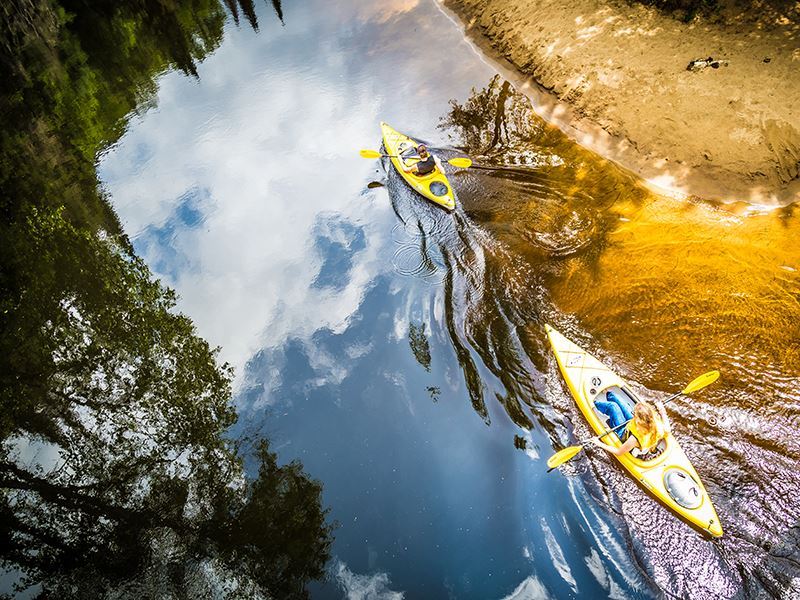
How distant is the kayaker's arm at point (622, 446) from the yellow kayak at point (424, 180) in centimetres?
602

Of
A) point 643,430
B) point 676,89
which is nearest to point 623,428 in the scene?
point 643,430

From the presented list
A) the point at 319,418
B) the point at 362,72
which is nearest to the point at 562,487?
the point at 319,418

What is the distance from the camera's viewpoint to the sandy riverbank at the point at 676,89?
1046 centimetres

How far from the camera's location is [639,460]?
24.1 feet

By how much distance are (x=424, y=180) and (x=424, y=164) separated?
37 cm

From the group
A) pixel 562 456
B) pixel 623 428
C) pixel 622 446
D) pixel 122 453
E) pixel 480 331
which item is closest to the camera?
pixel 562 456

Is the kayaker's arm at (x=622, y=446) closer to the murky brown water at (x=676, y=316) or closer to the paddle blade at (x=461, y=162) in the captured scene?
the murky brown water at (x=676, y=316)

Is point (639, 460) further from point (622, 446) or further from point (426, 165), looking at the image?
point (426, 165)

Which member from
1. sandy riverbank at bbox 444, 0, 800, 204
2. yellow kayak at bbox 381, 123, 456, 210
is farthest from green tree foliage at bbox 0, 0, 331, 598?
sandy riverbank at bbox 444, 0, 800, 204

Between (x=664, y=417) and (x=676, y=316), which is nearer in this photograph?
(x=664, y=417)

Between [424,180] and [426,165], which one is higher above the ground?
[426,165]

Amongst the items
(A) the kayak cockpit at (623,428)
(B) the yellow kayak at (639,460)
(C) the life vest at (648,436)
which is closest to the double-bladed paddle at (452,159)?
(B) the yellow kayak at (639,460)

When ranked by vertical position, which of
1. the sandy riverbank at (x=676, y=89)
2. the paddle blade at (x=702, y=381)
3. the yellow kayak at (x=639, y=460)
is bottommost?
the yellow kayak at (x=639, y=460)

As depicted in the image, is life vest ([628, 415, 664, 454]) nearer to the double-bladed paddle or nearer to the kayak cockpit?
the kayak cockpit
